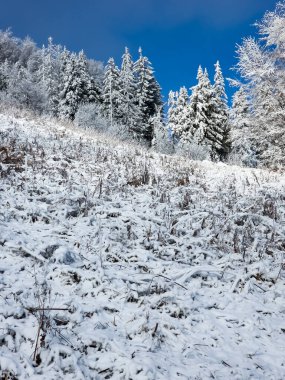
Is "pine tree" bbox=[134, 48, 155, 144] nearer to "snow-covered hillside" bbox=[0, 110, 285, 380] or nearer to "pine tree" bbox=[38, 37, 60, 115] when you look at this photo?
"pine tree" bbox=[38, 37, 60, 115]

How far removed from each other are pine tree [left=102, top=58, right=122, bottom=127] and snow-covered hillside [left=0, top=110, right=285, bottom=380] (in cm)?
3759

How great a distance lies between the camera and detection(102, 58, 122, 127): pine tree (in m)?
43.4

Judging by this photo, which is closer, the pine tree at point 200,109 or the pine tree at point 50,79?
the pine tree at point 200,109

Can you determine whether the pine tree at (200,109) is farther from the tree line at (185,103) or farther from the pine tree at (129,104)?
the pine tree at (129,104)

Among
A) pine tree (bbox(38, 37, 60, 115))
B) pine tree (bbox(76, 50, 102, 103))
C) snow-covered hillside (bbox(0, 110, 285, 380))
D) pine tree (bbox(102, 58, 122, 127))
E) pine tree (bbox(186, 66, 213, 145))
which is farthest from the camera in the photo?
pine tree (bbox(38, 37, 60, 115))

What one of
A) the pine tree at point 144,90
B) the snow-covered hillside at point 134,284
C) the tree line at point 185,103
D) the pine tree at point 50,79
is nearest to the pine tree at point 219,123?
the tree line at point 185,103

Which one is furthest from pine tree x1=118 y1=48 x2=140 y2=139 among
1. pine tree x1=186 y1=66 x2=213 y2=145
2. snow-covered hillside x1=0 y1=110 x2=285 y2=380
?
snow-covered hillside x1=0 y1=110 x2=285 y2=380

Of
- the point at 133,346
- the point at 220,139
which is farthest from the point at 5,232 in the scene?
the point at 220,139

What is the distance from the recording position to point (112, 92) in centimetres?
4334

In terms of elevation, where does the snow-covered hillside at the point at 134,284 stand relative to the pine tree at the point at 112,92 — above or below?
below

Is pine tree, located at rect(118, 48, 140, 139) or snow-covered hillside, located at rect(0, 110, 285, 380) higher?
pine tree, located at rect(118, 48, 140, 139)

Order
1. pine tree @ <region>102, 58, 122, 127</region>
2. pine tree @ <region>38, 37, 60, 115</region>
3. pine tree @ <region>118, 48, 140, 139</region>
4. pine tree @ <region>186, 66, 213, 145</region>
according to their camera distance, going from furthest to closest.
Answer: pine tree @ <region>38, 37, 60, 115</region>, pine tree @ <region>118, 48, 140, 139</region>, pine tree @ <region>102, 58, 122, 127</region>, pine tree @ <region>186, 66, 213, 145</region>

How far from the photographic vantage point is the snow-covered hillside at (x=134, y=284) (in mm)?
2598

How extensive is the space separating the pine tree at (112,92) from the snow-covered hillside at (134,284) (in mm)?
37593
